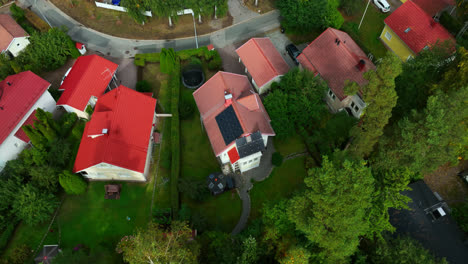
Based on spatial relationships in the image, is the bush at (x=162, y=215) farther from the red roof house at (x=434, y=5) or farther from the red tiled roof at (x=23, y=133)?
the red roof house at (x=434, y=5)

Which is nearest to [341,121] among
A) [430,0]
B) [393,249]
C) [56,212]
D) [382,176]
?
[382,176]

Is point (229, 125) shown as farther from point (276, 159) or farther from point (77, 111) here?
point (77, 111)

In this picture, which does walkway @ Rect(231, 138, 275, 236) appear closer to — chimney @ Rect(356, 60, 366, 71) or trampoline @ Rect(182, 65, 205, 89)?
trampoline @ Rect(182, 65, 205, 89)

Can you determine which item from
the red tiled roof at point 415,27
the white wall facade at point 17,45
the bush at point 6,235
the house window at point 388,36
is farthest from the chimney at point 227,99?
the white wall facade at point 17,45

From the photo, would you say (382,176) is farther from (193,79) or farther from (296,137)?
(193,79)

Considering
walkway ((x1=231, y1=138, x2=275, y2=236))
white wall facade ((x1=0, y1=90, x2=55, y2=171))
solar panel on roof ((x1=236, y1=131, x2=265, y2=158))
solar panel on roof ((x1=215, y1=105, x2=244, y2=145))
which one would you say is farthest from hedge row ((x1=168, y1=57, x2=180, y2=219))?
white wall facade ((x1=0, y1=90, x2=55, y2=171))
